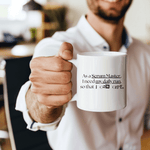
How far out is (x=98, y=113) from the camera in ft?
1.71

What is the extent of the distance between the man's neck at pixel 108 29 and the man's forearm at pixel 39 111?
0.29 metres

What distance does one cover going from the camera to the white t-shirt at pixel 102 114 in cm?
50

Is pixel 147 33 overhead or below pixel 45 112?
overhead

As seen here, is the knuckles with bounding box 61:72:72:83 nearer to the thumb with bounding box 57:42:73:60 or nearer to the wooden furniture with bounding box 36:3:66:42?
the thumb with bounding box 57:42:73:60

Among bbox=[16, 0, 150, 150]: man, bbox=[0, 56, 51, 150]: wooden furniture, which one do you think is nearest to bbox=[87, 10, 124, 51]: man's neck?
bbox=[16, 0, 150, 150]: man

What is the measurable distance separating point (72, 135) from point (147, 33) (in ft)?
1.25

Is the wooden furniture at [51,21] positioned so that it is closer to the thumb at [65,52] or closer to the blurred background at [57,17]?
the blurred background at [57,17]

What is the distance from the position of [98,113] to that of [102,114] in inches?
0.6

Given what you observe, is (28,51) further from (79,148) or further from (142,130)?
(142,130)

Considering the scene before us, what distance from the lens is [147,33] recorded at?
0.56 meters

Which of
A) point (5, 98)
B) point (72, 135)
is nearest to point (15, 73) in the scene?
point (5, 98)

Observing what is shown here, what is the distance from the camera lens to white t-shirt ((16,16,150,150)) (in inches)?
19.7

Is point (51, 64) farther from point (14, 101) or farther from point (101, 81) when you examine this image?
point (14, 101)

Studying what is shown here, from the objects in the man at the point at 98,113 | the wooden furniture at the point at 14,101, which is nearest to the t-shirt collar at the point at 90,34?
the man at the point at 98,113
